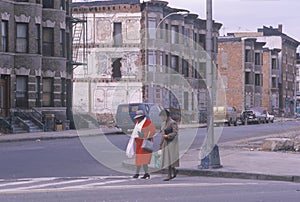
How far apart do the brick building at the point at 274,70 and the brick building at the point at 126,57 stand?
27949 mm

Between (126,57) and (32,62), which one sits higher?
(126,57)

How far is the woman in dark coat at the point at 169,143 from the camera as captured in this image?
17047mm

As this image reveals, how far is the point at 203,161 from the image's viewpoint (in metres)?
19.0

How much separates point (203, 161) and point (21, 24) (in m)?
27.2

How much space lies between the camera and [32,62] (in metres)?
43.9

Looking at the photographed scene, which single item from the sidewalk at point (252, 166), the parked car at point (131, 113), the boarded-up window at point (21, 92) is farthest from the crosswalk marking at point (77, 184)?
the boarded-up window at point (21, 92)

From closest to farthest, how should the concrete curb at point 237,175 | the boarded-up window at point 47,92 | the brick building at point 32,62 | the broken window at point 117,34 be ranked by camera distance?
1. the concrete curb at point 237,175
2. the brick building at point 32,62
3. the boarded-up window at point 47,92
4. the broken window at point 117,34

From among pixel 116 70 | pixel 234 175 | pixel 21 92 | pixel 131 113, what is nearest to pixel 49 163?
pixel 234 175

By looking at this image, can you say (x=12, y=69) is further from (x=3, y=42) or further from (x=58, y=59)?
(x=58, y=59)

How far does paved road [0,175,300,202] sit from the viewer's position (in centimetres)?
1352

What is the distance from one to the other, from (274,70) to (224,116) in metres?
45.5

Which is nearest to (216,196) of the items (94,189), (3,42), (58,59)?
(94,189)

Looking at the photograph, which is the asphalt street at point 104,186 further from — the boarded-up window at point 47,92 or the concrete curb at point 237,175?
the boarded-up window at point 47,92

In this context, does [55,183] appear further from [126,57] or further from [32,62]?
[126,57]
